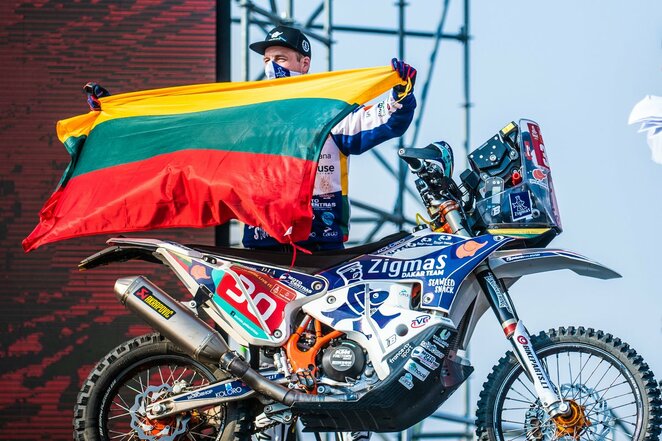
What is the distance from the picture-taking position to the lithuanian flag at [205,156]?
6.39 metres

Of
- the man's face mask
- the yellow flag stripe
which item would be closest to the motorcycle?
the yellow flag stripe

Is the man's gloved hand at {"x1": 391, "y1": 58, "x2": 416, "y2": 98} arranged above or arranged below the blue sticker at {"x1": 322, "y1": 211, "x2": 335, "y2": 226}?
above

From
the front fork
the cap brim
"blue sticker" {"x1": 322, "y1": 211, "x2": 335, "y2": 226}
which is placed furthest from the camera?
the cap brim

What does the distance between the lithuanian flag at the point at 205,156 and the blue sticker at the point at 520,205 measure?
2.35 feet

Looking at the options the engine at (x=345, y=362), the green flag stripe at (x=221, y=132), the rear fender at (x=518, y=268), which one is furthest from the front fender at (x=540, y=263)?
the green flag stripe at (x=221, y=132)

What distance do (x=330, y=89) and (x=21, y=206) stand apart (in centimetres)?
291

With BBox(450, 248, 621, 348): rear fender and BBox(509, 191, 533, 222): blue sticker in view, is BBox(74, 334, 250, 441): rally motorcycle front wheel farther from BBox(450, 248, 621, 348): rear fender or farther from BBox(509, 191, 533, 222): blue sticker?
BBox(509, 191, 533, 222): blue sticker

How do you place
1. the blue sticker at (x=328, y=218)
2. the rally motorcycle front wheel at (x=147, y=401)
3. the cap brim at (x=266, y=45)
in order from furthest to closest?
the cap brim at (x=266, y=45)
the blue sticker at (x=328, y=218)
the rally motorcycle front wheel at (x=147, y=401)

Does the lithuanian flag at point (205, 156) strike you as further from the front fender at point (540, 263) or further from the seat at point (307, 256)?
the front fender at point (540, 263)

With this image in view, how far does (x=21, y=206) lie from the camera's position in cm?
884

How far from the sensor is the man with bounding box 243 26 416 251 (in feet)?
21.4

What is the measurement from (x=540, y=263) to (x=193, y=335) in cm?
153

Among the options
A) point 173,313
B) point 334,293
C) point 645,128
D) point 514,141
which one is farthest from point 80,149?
point 645,128

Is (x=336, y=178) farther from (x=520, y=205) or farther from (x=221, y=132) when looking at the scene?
(x=520, y=205)
